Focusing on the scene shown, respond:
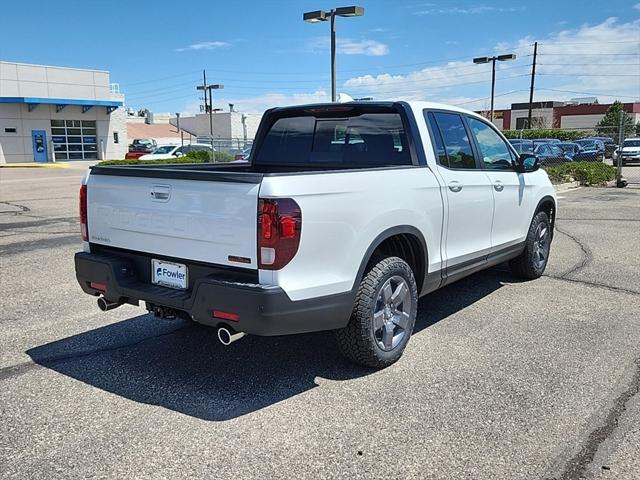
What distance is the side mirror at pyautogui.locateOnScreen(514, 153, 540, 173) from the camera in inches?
245

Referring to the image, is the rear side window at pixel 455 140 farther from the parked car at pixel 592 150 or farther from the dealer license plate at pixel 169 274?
the parked car at pixel 592 150

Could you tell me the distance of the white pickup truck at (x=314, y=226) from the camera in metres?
3.53

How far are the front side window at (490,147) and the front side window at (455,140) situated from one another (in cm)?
23

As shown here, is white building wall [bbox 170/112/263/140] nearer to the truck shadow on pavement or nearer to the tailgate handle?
the truck shadow on pavement

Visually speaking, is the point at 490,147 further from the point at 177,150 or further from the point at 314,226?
the point at 177,150

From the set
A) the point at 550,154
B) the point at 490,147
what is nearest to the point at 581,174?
the point at 550,154

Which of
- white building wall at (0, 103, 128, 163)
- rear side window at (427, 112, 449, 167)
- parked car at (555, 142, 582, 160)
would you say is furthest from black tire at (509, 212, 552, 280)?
white building wall at (0, 103, 128, 163)

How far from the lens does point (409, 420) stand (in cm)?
355

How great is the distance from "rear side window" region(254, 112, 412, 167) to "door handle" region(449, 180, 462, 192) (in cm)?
46

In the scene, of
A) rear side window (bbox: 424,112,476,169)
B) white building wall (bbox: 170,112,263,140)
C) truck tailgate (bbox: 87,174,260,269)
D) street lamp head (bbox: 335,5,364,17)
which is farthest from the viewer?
white building wall (bbox: 170,112,263,140)

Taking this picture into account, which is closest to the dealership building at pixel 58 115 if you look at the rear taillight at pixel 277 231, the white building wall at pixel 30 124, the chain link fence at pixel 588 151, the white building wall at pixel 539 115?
the white building wall at pixel 30 124

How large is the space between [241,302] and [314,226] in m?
0.63

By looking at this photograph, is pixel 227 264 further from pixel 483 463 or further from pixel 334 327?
pixel 483 463

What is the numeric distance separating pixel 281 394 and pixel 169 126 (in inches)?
3343
